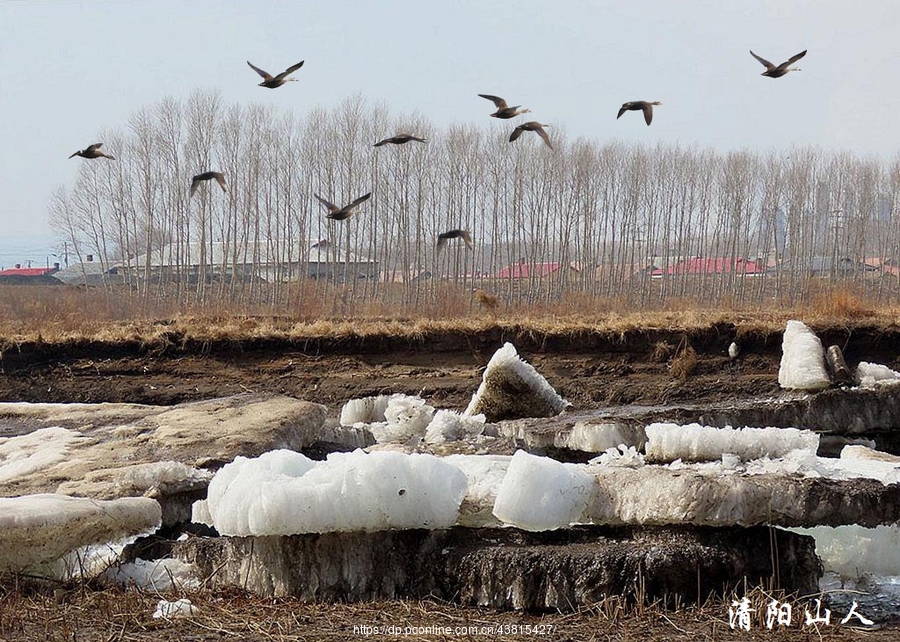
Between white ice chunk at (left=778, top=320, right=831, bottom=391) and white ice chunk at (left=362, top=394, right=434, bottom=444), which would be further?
white ice chunk at (left=778, top=320, right=831, bottom=391)

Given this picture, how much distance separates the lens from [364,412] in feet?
45.6

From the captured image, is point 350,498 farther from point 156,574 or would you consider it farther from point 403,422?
point 403,422

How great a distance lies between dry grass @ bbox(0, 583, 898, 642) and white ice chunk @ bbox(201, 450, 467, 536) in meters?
0.46

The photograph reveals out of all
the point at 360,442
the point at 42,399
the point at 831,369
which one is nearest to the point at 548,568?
the point at 360,442

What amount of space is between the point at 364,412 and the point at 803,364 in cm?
619

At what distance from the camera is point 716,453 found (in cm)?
866

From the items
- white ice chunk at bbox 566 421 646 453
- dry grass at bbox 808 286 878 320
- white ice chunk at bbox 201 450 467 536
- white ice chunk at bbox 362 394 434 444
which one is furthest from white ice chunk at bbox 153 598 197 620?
dry grass at bbox 808 286 878 320

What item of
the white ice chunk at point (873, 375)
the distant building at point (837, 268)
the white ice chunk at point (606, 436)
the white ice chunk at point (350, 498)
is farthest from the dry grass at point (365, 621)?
the distant building at point (837, 268)

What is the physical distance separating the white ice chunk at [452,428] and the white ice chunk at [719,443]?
2677mm

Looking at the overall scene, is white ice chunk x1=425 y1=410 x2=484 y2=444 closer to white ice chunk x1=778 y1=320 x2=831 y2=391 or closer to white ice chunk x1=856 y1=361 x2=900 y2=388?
white ice chunk x1=778 y1=320 x2=831 y2=391

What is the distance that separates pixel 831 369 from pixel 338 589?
34.4 ft

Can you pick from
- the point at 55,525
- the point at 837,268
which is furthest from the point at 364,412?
the point at 837,268

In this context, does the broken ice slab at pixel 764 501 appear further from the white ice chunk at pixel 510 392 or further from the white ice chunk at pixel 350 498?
the white ice chunk at pixel 510 392

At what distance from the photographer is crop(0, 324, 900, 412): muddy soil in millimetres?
17719
